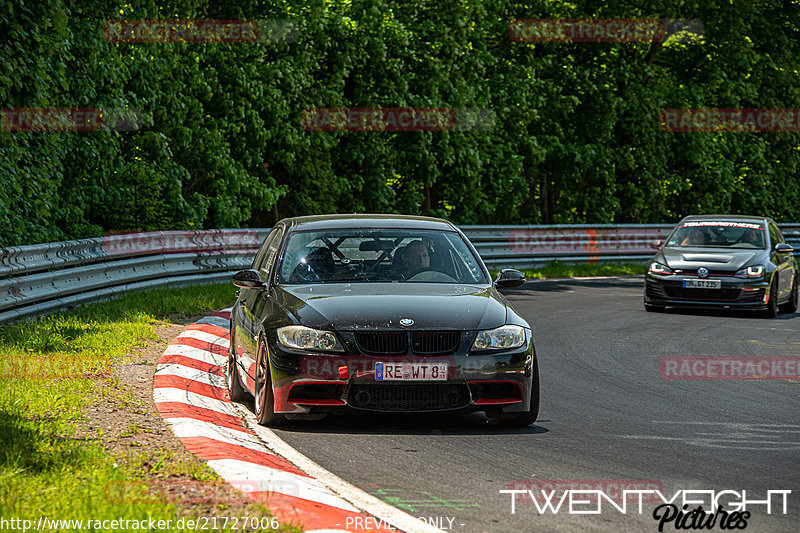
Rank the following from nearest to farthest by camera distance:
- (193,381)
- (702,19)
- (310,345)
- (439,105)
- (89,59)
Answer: (310,345) < (193,381) < (89,59) < (439,105) < (702,19)

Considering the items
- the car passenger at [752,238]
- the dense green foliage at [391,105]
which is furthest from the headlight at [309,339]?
the car passenger at [752,238]

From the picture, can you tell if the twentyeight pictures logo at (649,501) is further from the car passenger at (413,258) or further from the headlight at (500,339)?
the car passenger at (413,258)

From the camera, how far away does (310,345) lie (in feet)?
23.5

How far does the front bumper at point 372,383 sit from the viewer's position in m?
7.09

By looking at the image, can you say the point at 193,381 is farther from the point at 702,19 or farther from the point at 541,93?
the point at 702,19

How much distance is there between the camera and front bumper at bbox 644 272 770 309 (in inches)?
640

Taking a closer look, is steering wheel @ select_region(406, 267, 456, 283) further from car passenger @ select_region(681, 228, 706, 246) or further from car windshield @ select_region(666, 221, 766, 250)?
car passenger @ select_region(681, 228, 706, 246)

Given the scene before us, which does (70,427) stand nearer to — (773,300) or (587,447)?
(587,447)

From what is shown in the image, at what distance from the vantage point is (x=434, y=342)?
7195 mm

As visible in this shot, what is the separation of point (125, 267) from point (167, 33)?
5.26 metres

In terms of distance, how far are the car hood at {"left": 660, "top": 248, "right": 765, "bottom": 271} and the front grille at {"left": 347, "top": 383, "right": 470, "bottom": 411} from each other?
399 inches

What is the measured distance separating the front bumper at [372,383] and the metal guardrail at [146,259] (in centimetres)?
471

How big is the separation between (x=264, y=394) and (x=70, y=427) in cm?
135

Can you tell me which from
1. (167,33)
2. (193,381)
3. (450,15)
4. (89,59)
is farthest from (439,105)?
(193,381)
